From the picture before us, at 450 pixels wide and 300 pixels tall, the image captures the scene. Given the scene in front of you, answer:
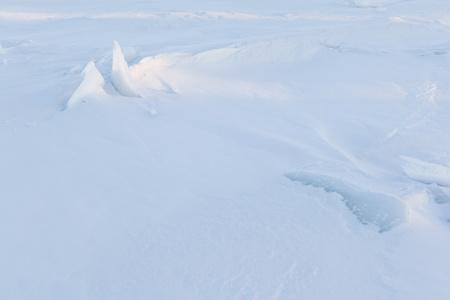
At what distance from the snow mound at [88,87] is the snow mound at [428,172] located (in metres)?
2.00

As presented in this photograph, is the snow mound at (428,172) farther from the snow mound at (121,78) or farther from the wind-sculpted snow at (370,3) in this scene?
the wind-sculpted snow at (370,3)

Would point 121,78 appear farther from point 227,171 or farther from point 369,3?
point 369,3

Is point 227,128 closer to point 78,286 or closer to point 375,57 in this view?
point 78,286

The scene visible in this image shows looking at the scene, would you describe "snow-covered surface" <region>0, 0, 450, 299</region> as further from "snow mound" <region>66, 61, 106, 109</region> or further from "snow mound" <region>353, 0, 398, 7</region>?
"snow mound" <region>353, 0, 398, 7</region>

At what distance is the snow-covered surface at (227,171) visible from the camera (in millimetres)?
1818

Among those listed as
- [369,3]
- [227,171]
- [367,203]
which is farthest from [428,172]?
[369,3]

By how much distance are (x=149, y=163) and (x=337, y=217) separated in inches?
40.0

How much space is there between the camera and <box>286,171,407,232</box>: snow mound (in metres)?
2.06

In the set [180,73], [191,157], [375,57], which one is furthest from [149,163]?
[375,57]

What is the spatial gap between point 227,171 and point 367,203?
73cm

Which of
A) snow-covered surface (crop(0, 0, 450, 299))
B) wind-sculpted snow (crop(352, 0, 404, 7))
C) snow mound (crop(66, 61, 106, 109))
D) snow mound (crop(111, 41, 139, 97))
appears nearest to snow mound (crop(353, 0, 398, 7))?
wind-sculpted snow (crop(352, 0, 404, 7))

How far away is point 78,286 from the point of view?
5.78 feet

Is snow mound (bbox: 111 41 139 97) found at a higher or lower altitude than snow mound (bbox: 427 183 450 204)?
higher

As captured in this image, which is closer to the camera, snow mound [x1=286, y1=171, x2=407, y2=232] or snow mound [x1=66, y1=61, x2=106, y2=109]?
snow mound [x1=286, y1=171, x2=407, y2=232]
